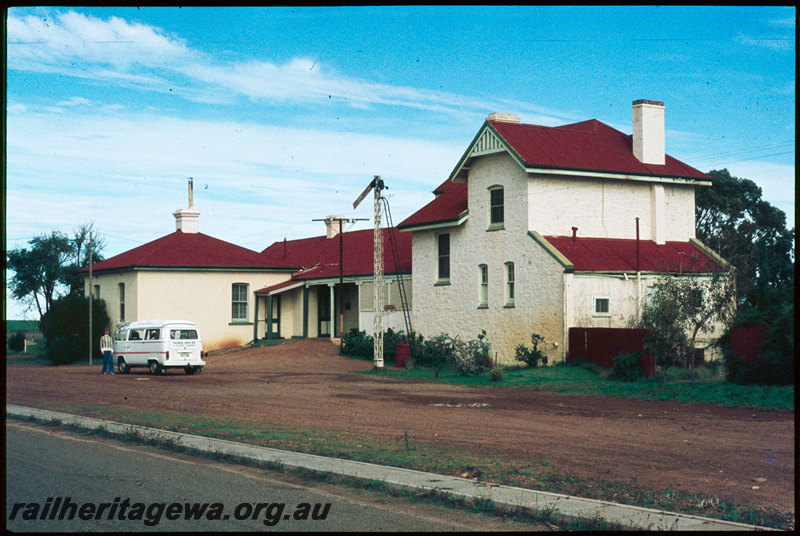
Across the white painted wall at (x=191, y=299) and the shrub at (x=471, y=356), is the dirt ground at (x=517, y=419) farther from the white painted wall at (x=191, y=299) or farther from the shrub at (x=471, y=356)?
the white painted wall at (x=191, y=299)

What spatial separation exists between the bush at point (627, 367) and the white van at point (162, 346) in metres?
16.1

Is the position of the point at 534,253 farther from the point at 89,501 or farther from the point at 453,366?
the point at 89,501

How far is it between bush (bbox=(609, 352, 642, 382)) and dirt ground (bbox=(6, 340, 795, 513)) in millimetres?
3245

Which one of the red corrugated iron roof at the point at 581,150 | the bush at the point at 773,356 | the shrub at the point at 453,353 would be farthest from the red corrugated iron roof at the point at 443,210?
the bush at the point at 773,356

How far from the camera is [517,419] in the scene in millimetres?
19438

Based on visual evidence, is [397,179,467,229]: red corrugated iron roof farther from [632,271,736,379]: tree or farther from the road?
the road

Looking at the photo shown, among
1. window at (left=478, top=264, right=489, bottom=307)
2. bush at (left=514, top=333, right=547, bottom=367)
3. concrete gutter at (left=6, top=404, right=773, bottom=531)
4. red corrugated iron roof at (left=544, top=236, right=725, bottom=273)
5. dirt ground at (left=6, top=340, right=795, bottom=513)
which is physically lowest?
dirt ground at (left=6, top=340, right=795, bottom=513)

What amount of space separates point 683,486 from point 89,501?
683cm

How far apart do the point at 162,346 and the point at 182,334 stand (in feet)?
2.98

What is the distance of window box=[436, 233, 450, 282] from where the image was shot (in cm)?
4138

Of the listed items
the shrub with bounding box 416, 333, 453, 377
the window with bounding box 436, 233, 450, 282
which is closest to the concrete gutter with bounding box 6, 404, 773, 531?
the shrub with bounding box 416, 333, 453, 377

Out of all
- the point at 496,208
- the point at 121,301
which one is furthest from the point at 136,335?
the point at 496,208

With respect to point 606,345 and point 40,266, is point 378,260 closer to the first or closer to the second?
point 606,345

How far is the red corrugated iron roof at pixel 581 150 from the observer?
120ft
